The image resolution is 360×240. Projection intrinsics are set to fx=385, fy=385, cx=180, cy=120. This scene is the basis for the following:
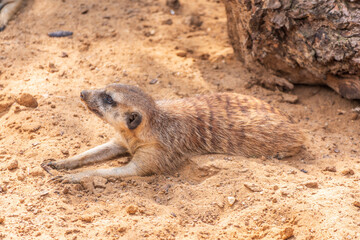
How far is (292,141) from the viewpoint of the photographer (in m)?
3.67

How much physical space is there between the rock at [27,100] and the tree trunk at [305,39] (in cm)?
250

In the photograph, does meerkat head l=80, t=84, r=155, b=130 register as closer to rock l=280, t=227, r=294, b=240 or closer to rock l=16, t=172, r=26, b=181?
rock l=16, t=172, r=26, b=181

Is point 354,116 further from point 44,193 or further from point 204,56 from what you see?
point 44,193

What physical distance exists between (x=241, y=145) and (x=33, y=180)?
1832mm

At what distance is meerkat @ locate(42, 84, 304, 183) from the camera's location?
3.31 metres

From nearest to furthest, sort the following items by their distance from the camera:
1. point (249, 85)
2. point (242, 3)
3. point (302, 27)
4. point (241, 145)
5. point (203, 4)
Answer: point (241, 145)
point (302, 27)
point (242, 3)
point (249, 85)
point (203, 4)

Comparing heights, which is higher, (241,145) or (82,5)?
(82,5)

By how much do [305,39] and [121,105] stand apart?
6.88 ft

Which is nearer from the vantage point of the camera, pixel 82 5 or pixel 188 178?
pixel 188 178

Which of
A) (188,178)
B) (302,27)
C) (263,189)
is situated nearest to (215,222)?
(263,189)

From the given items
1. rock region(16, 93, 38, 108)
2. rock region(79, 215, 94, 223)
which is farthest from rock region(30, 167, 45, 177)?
rock region(16, 93, 38, 108)

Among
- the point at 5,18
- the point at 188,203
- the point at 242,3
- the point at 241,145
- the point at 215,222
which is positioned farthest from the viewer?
the point at 5,18

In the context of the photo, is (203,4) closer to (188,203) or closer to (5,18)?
(5,18)

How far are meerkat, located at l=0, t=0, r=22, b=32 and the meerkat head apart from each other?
2.85m
